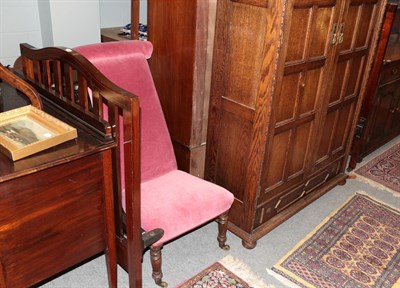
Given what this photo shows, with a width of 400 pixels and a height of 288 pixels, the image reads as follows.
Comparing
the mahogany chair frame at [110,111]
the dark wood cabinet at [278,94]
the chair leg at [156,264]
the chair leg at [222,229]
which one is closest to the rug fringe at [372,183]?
the dark wood cabinet at [278,94]

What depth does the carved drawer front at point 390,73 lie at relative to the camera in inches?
110

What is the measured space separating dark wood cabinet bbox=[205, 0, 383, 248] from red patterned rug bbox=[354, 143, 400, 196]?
27.2 inches

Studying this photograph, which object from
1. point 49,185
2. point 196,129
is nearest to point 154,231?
point 49,185

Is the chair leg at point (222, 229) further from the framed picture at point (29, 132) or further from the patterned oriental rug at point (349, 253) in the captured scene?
the framed picture at point (29, 132)

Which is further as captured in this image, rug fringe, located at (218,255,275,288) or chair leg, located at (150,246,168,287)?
rug fringe, located at (218,255,275,288)

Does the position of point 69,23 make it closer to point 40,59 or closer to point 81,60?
point 40,59

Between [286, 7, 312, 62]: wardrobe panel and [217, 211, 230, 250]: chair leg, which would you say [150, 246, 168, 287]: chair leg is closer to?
[217, 211, 230, 250]: chair leg

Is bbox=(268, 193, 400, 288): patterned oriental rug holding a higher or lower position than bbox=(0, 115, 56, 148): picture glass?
lower

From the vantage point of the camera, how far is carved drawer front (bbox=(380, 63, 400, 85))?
2.80 meters

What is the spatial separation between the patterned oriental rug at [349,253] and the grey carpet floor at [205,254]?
0.06m

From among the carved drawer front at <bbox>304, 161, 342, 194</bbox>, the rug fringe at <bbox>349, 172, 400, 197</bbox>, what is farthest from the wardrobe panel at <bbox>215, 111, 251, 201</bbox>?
the rug fringe at <bbox>349, 172, 400, 197</bbox>

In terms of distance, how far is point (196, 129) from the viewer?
6.88 feet

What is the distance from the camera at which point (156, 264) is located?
177 centimetres

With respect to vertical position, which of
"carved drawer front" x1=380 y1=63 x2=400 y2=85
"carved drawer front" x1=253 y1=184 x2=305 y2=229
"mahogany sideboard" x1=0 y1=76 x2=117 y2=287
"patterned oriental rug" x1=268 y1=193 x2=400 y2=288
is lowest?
"patterned oriental rug" x1=268 y1=193 x2=400 y2=288
